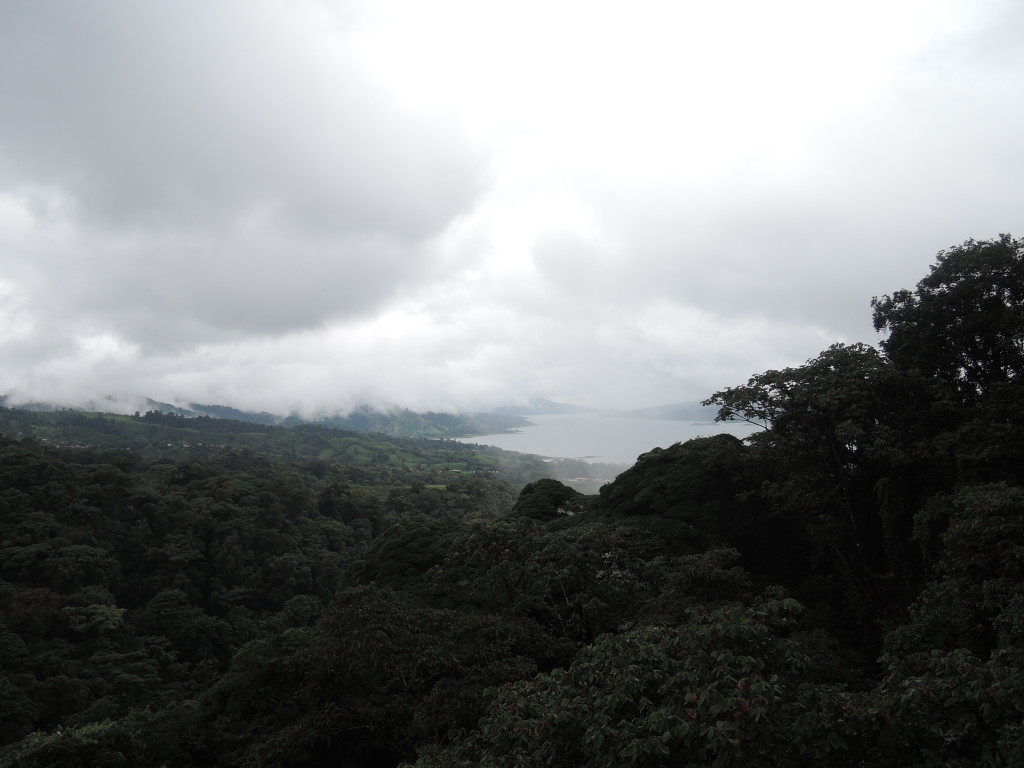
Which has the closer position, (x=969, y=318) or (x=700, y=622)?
(x=700, y=622)

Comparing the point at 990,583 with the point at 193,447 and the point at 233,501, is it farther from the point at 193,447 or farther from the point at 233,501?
the point at 193,447

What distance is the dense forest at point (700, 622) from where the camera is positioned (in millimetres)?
5258

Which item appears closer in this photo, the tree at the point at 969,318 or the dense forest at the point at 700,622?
the dense forest at the point at 700,622

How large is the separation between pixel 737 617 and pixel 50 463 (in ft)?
213

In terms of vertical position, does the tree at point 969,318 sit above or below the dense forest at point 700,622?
above

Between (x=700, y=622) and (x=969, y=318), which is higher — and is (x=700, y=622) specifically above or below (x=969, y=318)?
below


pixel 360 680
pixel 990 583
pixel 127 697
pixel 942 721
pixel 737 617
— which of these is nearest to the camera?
pixel 942 721

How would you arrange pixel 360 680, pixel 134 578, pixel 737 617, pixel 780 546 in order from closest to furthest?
pixel 737 617 → pixel 360 680 → pixel 780 546 → pixel 134 578

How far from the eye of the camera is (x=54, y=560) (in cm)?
3744

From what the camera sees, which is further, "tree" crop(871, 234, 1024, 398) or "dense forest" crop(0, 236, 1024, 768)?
"tree" crop(871, 234, 1024, 398)

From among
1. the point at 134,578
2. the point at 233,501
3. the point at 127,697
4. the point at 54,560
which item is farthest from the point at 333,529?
the point at 127,697

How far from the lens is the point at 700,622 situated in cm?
788

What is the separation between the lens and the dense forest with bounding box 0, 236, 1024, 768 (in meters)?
5.26

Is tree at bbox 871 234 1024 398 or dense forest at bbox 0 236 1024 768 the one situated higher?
tree at bbox 871 234 1024 398
